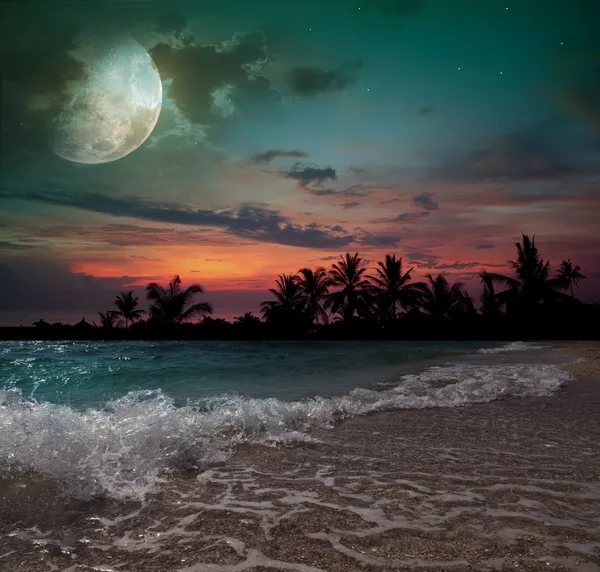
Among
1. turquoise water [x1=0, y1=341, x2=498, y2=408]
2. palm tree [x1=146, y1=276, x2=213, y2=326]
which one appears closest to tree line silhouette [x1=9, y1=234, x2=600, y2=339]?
palm tree [x1=146, y1=276, x2=213, y2=326]

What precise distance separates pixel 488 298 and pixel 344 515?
4494 cm

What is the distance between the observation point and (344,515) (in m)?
3.14

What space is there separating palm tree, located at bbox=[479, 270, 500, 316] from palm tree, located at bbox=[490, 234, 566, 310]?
273 cm

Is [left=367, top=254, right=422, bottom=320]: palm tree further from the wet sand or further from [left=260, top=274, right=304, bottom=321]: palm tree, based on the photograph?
the wet sand

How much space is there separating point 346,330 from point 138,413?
36779mm

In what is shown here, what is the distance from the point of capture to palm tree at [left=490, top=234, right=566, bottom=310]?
127 ft

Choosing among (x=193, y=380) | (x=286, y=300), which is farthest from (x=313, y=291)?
(x=193, y=380)

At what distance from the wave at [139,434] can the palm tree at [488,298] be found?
3838cm

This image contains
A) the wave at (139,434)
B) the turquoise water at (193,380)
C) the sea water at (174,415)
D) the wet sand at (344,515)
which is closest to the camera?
the wet sand at (344,515)

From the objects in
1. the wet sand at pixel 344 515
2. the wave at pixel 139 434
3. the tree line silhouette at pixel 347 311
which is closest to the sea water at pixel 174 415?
the wave at pixel 139 434

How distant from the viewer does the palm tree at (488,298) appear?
4288cm

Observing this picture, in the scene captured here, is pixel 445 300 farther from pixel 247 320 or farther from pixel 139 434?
pixel 139 434

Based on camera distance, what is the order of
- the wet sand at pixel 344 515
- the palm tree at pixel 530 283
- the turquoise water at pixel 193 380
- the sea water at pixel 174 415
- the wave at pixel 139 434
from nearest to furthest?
the wet sand at pixel 344 515
the wave at pixel 139 434
the sea water at pixel 174 415
the turquoise water at pixel 193 380
the palm tree at pixel 530 283

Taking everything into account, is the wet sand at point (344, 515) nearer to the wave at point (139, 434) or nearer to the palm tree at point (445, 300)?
the wave at point (139, 434)
